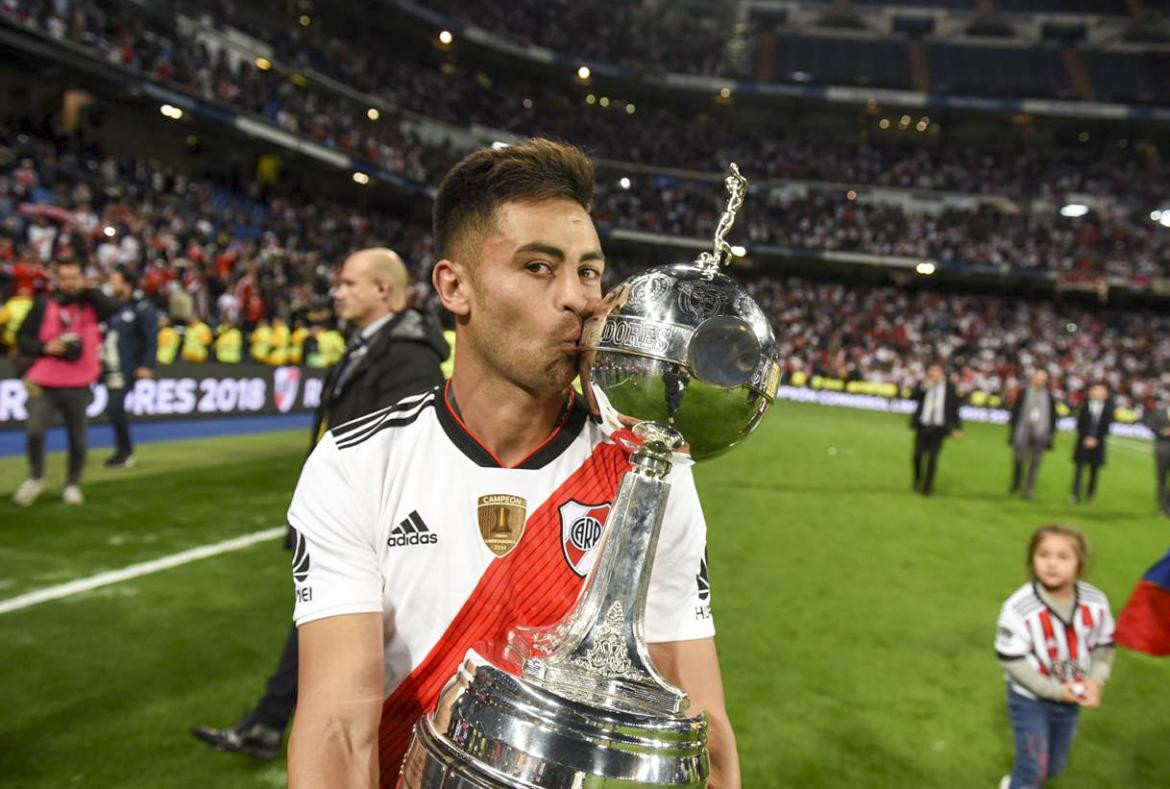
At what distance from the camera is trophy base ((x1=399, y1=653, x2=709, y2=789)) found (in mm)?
1033

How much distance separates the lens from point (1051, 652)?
383 cm

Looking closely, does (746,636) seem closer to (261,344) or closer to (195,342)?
(195,342)

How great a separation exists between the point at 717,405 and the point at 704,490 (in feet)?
35.0

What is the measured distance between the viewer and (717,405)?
44.3 inches

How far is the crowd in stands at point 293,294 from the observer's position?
1575 cm

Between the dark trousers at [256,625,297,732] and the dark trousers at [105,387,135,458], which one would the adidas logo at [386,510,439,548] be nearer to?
the dark trousers at [256,625,297,732]

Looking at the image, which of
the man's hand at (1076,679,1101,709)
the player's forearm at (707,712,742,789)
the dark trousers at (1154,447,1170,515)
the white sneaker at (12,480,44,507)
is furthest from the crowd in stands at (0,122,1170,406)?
the dark trousers at (1154,447,1170,515)

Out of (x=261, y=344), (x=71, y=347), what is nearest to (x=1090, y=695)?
(x=71, y=347)

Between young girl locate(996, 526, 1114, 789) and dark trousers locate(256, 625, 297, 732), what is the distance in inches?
118

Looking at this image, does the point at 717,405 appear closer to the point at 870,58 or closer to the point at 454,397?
the point at 454,397

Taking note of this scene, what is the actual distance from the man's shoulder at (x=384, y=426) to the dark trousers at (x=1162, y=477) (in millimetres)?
13302

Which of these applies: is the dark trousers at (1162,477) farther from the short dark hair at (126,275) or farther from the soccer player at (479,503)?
the short dark hair at (126,275)

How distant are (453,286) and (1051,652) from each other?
3399mm

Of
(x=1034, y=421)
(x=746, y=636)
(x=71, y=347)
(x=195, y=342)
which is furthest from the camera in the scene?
(x=195, y=342)
